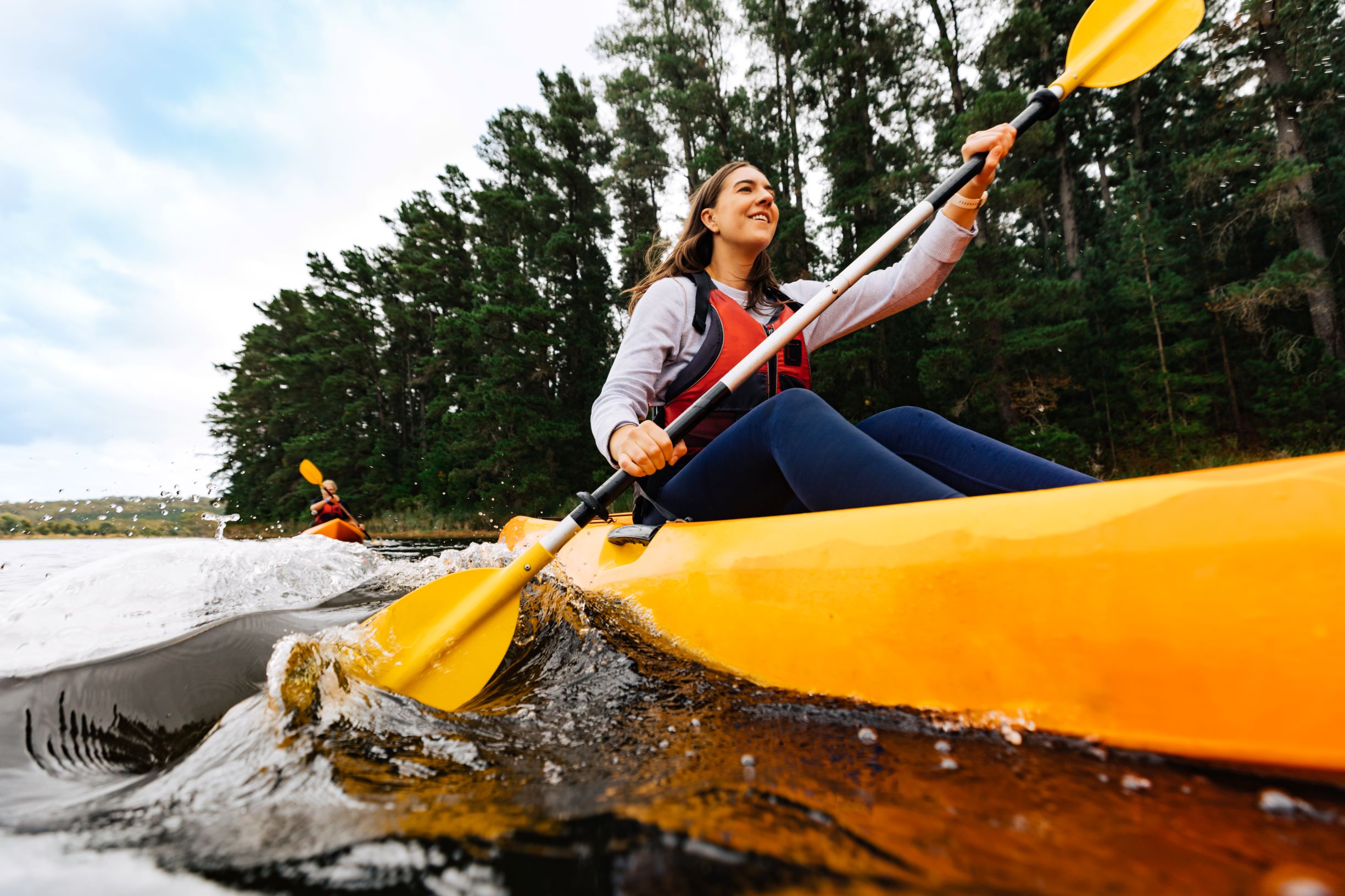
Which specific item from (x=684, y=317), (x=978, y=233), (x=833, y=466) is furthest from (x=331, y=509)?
(x=978, y=233)

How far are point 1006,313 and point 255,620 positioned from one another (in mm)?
10879

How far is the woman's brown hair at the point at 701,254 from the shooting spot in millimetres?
1998

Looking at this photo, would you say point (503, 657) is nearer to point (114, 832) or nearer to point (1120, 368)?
point (114, 832)

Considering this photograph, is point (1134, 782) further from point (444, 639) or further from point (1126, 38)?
point (1126, 38)

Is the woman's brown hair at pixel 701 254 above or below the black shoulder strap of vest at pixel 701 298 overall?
above

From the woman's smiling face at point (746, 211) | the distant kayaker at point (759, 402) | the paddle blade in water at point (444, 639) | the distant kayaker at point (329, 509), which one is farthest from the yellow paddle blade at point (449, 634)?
the distant kayaker at point (329, 509)

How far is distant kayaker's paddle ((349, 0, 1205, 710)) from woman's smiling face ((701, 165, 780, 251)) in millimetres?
398

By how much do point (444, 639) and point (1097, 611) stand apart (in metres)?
1.28

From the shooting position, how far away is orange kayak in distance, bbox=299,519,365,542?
646 cm

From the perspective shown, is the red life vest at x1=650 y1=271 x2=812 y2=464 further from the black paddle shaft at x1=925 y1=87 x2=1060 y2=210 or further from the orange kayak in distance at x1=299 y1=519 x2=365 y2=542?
the orange kayak in distance at x1=299 y1=519 x2=365 y2=542

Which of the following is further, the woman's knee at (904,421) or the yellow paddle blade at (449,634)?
the woman's knee at (904,421)

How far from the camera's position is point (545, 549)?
1493 millimetres

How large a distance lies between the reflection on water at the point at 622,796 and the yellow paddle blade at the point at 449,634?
10cm

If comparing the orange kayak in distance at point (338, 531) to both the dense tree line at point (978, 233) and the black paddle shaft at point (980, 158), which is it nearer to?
the dense tree line at point (978, 233)
